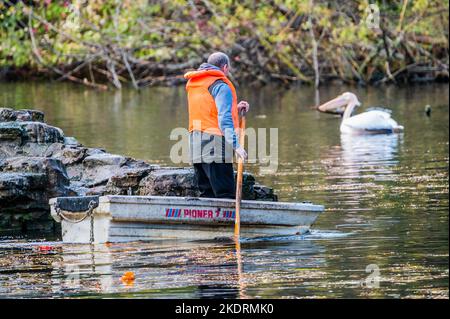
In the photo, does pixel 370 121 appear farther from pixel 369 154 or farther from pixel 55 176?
pixel 55 176

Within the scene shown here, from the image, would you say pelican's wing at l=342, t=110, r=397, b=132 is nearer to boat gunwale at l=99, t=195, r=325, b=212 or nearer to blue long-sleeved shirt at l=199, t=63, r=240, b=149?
boat gunwale at l=99, t=195, r=325, b=212

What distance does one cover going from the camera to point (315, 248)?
13.4 metres

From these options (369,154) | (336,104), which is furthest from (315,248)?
(336,104)

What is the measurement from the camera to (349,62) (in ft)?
136

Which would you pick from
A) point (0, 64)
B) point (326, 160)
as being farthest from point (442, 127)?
point (0, 64)

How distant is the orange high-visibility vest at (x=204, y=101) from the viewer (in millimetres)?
13844

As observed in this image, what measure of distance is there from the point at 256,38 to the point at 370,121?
13.6 m

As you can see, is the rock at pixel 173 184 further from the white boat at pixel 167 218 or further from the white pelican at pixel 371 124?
the white pelican at pixel 371 124

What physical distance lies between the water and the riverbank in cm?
1172

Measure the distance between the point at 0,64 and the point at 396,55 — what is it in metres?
15.6

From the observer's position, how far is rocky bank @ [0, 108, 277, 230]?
1529cm

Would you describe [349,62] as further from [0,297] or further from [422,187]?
[0,297]

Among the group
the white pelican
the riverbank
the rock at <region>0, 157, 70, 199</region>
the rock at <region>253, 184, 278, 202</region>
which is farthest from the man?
the riverbank

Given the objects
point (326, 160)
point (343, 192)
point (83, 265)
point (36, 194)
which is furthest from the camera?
point (326, 160)
